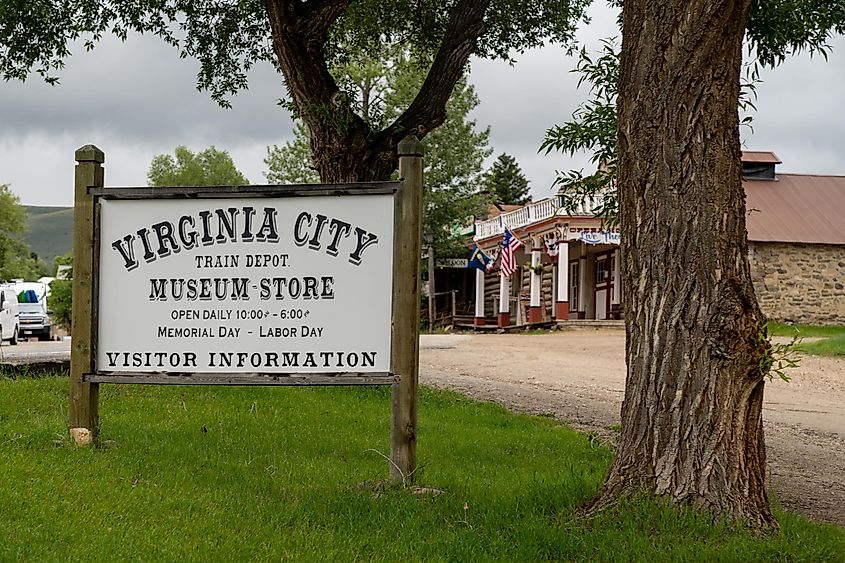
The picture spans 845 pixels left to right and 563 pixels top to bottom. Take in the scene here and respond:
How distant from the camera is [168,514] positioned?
4.83 m

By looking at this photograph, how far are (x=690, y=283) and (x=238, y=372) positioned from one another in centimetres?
291

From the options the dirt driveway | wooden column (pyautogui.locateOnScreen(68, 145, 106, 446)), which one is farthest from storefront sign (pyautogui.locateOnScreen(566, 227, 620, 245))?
wooden column (pyautogui.locateOnScreen(68, 145, 106, 446))

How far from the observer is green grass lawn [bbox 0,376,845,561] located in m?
4.37

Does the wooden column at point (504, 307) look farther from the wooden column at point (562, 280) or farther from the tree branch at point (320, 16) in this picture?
the tree branch at point (320, 16)

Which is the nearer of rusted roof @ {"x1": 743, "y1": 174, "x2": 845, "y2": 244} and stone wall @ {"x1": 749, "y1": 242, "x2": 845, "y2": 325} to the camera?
stone wall @ {"x1": 749, "y1": 242, "x2": 845, "y2": 325}

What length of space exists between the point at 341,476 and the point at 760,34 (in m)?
4.56

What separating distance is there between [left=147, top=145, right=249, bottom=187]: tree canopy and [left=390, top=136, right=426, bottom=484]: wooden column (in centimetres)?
6496

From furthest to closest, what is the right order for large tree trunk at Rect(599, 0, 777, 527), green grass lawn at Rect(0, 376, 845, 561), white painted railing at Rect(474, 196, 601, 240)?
1. white painted railing at Rect(474, 196, 601, 240)
2. large tree trunk at Rect(599, 0, 777, 527)
3. green grass lawn at Rect(0, 376, 845, 561)

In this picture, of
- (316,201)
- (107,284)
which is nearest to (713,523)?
(316,201)

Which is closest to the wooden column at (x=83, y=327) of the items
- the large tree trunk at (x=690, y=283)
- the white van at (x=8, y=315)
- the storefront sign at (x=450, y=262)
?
the large tree trunk at (x=690, y=283)

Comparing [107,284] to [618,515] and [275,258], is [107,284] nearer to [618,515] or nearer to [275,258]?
[275,258]

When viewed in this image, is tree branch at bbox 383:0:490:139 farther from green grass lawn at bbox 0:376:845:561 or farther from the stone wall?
the stone wall

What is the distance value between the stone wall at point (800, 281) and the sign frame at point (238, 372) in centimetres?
2435

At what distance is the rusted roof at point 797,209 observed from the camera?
2895 centimetres
